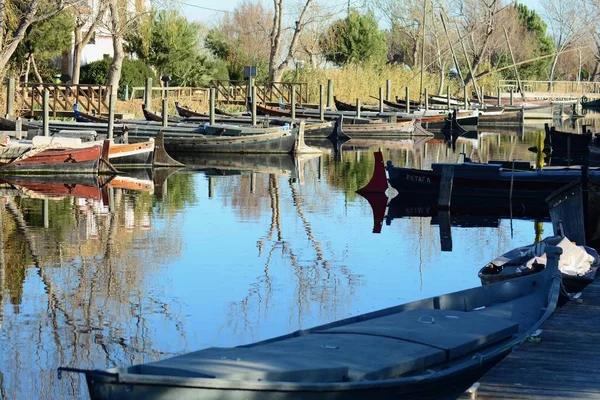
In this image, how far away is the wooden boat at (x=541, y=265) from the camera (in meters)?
14.1

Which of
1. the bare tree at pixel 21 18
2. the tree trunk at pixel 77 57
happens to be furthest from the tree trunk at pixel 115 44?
the bare tree at pixel 21 18

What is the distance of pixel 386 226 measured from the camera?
22266 millimetres

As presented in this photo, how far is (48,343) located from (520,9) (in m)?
101

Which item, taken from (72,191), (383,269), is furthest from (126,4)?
(383,269)

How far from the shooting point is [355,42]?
77500 mm

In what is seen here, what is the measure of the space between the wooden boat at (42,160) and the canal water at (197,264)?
2.00m

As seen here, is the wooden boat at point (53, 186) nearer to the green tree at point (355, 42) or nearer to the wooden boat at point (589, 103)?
the green tree at point (355, 42)

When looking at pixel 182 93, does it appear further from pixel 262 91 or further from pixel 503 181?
pixel 503 181

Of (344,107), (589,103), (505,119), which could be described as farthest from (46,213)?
(589,103)

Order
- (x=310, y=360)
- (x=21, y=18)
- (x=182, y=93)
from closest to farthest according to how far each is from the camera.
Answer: (x=310, y=360) → (x=21, y=18) → (x=182, y=93)

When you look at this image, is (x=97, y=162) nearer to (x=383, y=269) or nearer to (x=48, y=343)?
(x=383, y=269)

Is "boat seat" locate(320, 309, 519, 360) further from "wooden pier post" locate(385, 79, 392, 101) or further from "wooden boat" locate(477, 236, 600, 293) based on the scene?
"wooden pier post" locate(385, 79, 392, 101)

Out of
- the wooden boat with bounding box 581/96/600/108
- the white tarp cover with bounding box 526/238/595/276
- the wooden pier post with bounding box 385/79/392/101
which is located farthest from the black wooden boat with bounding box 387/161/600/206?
the wooden boat with bounding box 581/96/600/108

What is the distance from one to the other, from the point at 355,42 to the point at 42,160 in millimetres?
49318
